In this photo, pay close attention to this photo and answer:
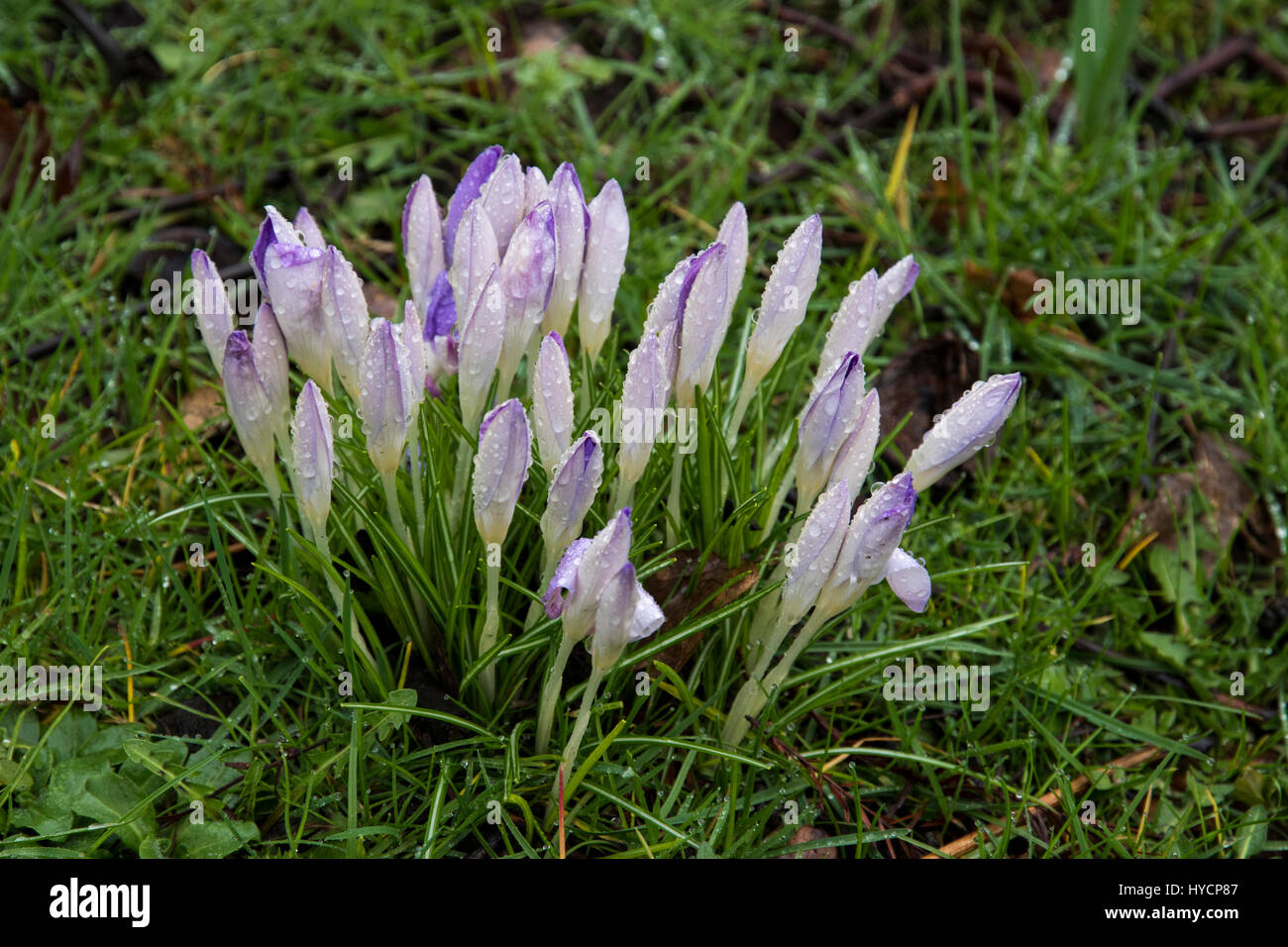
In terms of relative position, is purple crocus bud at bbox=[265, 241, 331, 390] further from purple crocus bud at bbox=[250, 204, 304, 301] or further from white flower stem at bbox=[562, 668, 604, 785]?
white flower stem at bbox=[562, 668, 604, 785]

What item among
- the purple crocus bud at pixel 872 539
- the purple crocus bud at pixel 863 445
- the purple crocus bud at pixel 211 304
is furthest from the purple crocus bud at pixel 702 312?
the purple crocus bud at pixel 211 304

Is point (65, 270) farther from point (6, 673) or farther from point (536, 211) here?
point (536, 211)

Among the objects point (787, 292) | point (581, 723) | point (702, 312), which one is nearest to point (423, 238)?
point (702, 312)

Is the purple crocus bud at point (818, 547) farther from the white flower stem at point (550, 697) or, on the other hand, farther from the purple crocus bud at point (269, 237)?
the purple crocus bud at point (269, 237)

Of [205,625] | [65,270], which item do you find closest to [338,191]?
[65,270]

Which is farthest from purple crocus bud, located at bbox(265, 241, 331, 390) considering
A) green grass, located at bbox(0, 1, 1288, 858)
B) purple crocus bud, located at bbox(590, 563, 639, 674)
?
purple crocus bud, located at bbox(590, 563, 639, 674)
